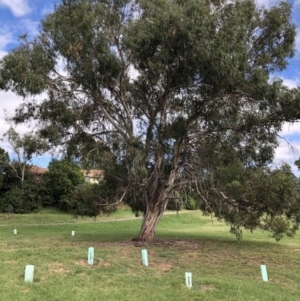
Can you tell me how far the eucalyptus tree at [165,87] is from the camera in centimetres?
1311

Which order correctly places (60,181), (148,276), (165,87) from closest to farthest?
(148,276)
(165,87)
(60,181)

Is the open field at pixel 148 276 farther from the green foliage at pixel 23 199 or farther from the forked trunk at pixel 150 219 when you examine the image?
the green foliage at pixel 23 199

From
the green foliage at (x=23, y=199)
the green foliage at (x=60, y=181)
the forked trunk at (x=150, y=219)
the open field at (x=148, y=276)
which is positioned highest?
the green foliage at (x=60, y=181)

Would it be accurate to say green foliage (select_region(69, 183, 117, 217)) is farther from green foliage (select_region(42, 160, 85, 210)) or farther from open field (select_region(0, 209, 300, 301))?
green foliage (select_region(42, 160, 85, 210))

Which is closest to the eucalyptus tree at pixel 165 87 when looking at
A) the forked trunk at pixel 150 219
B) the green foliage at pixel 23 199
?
the forked trunk at pixel 150 219

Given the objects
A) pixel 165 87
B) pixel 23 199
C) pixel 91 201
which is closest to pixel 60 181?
pixel 23 199

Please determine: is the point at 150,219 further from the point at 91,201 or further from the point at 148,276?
the point at 148,276

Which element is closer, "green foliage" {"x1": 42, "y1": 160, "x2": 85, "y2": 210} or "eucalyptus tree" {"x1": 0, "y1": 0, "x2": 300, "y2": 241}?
"eucalyptus tree" {"x1": 0, "y1": 0, "x2": 300, "y2": 241}

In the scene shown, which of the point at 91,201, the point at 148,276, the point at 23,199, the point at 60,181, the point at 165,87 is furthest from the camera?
Result: the point at 60,181

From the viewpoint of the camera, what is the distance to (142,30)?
1328 centimetres

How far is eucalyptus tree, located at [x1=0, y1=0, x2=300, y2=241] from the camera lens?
1311 centimetres

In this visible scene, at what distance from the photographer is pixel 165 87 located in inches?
608

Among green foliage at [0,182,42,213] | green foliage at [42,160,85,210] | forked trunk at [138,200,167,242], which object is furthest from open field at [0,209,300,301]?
green foliage at [42,160,85,210]

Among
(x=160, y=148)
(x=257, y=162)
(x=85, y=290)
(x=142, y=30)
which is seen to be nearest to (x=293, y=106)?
(x=257, y=162)
